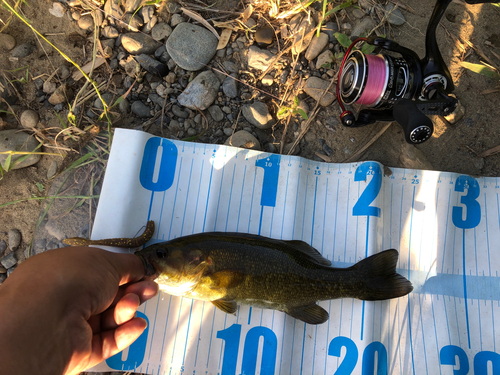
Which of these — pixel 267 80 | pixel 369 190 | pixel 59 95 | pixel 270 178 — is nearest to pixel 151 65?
pixel 59 95

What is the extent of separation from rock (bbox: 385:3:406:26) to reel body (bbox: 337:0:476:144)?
2.38 ft

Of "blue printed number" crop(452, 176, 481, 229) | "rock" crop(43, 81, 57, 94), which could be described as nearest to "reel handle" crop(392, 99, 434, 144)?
Answer: "blue printed number" crop(452, 176, 481, 229)

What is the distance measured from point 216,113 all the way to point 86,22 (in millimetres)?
1879

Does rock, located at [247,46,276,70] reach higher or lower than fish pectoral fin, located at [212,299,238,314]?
higher

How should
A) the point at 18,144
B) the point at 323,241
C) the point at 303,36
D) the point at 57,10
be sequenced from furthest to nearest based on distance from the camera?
the point at 57,10 → the point at 303,36 → the point at 18,144 → the point at 323,241

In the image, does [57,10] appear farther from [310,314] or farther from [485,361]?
[485,361]

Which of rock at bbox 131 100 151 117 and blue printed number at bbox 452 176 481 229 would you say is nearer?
blue printed number at bbox 452 176 481 229

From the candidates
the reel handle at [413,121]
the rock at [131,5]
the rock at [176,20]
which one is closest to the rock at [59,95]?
the rock at [131,5]

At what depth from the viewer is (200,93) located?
3.36m

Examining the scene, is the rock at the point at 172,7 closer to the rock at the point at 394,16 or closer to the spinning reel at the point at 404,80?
the spinning reel at the point at 404,80

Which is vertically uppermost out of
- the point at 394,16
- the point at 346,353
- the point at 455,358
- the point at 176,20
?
the point at 394,16

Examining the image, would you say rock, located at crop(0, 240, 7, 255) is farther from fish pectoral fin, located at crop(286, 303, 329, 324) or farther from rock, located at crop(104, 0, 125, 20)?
fish pectoral fin, located at crop(286, 303, 329, 324)

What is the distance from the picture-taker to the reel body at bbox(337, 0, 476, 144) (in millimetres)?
2678

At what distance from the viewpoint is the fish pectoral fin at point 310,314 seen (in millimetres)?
2797
